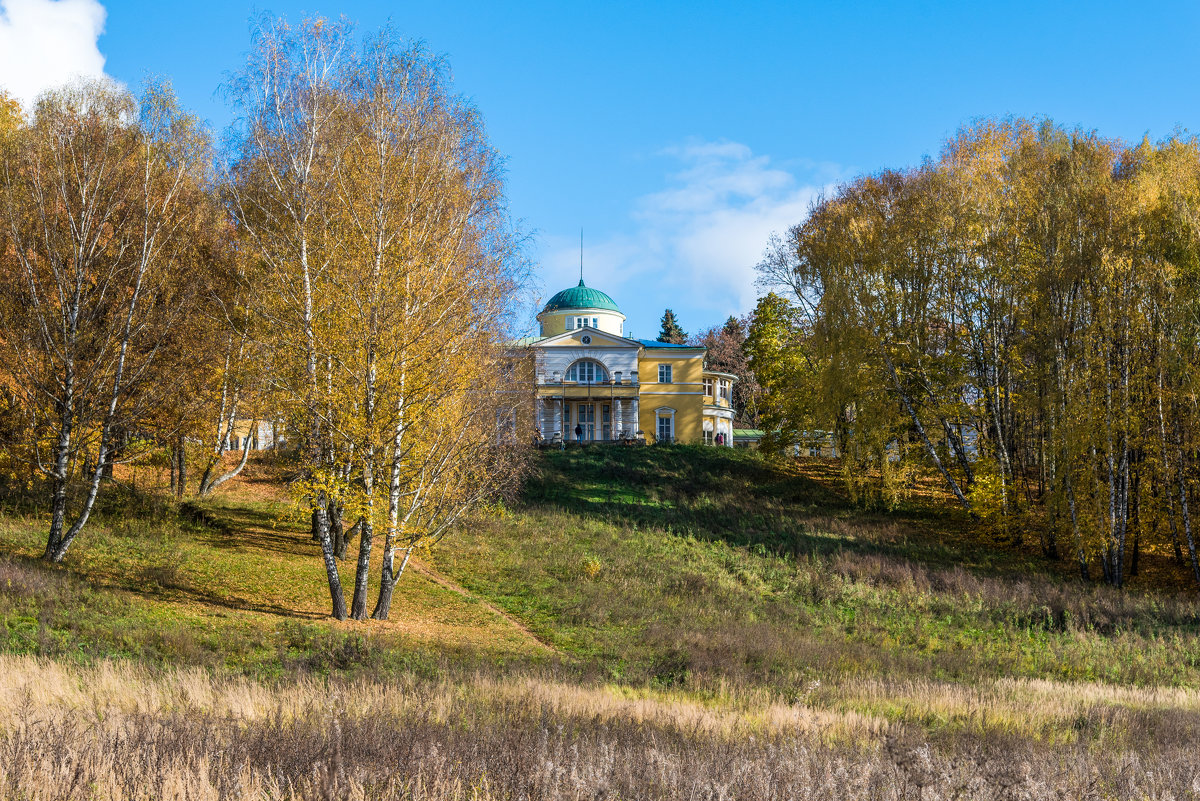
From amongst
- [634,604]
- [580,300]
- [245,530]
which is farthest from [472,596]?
[580,300]

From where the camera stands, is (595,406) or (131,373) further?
(595,406)

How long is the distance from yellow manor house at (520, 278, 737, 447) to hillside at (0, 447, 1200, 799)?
20274 mm

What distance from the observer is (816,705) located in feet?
31.1

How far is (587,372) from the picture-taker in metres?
50.0

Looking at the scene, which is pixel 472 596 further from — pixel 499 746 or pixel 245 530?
pixel 499 746

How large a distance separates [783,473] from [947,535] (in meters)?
9.34

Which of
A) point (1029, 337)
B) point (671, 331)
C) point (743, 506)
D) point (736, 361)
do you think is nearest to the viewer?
point (1029, 337)

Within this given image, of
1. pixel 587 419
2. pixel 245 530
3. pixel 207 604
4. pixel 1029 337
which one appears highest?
pixel 1029 337

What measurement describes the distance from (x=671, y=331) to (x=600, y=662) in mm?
65968

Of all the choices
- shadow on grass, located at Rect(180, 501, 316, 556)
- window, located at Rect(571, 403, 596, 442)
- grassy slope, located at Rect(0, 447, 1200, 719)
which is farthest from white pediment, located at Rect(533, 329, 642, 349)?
shadow on grass, located at Rect(180, 501, 316, 556)

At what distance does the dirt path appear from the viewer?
1521cm

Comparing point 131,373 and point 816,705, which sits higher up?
point 131,373

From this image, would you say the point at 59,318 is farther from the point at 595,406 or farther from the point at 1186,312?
the point at 595,406

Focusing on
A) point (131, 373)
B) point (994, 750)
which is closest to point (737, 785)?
point (994, 750)
